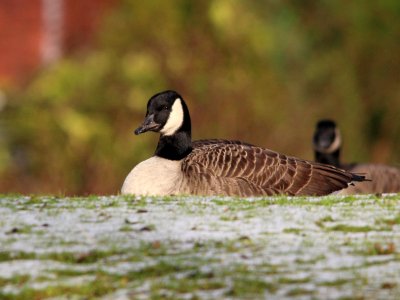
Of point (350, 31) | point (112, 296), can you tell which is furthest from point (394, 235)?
point (350, 31)

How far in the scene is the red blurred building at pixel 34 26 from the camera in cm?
3384

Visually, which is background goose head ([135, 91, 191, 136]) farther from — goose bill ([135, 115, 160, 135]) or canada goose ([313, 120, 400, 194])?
canada goose ([313, 120, 400, 194])

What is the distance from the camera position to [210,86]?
20.3 metres

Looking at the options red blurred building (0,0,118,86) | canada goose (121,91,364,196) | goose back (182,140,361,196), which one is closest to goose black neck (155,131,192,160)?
canada goose (121,91,364,196)

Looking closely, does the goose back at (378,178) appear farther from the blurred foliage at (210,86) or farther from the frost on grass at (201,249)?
the frost on grass at (201,249)

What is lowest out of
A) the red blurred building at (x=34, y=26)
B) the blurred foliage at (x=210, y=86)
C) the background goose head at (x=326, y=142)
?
the background goose head at (x=326, y=142)

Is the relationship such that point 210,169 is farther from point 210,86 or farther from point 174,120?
point 210,86

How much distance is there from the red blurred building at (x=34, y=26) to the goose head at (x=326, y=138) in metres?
15.8

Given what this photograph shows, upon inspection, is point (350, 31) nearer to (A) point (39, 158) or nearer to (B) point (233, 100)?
(B) point (233, 100)

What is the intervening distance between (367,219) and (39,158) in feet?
37.0

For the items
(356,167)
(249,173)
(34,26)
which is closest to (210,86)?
(356,167)

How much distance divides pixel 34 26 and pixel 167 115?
73.9ft

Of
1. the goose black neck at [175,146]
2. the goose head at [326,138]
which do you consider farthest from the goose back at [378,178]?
the goose black neck at [175,146]

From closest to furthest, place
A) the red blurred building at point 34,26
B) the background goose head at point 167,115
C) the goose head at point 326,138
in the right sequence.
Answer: the background goose head at point 167,115 → the goose head at point 326,138 → the red blurred building at point 34,26
